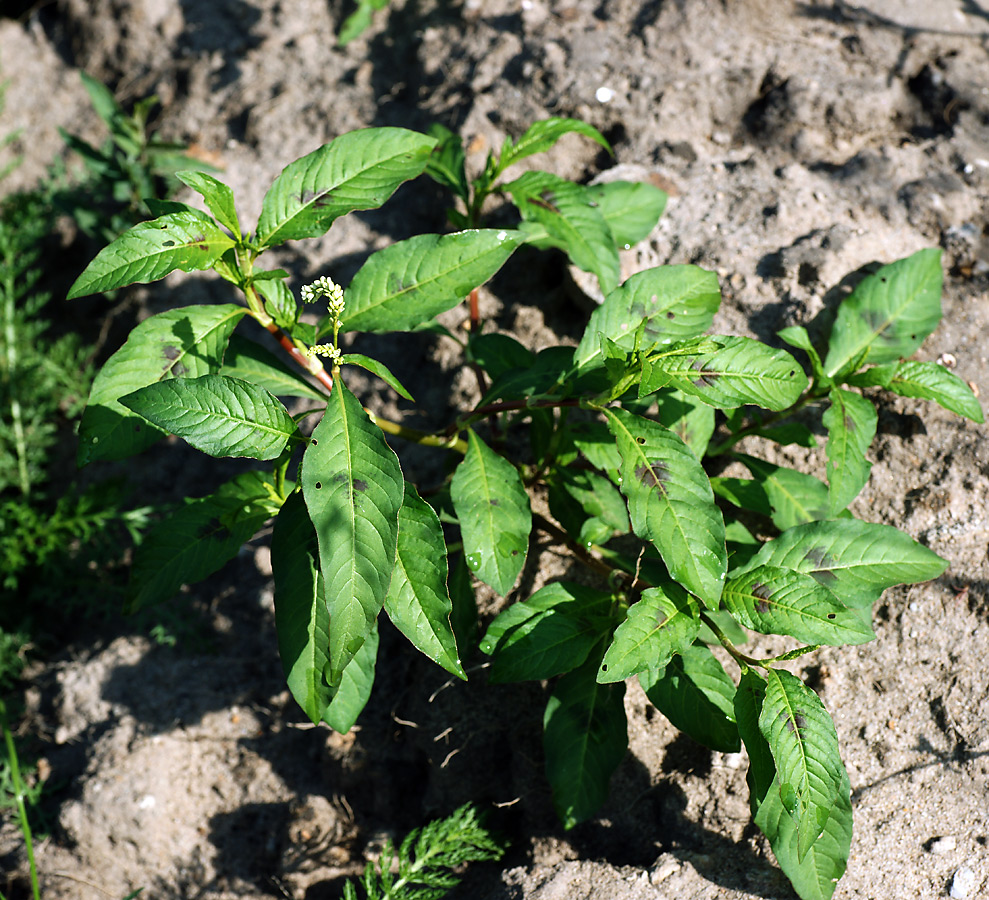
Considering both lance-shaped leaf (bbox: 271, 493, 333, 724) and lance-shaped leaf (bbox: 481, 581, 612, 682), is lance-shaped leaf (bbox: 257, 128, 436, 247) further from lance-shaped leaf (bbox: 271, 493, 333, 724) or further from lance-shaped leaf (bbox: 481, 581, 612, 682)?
lance-shaped leaf (bbox: 481, 581, 612, 682)

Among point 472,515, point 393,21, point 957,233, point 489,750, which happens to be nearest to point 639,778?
point 489,750

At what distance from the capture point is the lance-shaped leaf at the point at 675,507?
6.51 ft

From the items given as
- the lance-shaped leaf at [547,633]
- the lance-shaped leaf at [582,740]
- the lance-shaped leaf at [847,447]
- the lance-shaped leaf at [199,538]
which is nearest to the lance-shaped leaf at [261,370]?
the lance-shaped leaf at [199,538]

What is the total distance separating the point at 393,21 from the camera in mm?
4266

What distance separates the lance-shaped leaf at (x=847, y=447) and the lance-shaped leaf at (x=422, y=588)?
3.86ft

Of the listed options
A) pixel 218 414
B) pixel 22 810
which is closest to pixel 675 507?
pixel 218 414

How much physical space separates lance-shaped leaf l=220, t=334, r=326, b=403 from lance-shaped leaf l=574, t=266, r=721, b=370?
0.85 m

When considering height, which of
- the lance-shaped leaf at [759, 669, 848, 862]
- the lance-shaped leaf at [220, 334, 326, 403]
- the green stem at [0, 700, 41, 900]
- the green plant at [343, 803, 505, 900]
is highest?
the lance-shaped leaf at [220, 334, 326, 403]

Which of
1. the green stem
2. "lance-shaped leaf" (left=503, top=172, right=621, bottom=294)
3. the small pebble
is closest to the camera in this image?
the small pebble

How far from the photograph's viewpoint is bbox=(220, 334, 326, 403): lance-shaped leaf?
246 centimetres

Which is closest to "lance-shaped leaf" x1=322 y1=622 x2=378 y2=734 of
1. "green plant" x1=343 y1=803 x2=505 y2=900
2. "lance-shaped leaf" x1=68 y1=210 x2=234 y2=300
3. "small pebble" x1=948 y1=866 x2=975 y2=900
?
"green plant" x1=343 y1=803 x2=505 y2=900

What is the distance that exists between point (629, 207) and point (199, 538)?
1.93m

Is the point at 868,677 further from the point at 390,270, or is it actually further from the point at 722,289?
the point at 390,270

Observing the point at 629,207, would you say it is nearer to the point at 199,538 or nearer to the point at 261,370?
the point at 261,370
